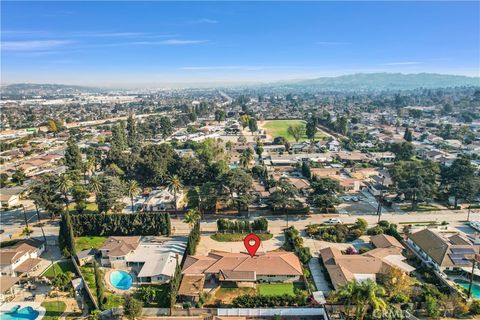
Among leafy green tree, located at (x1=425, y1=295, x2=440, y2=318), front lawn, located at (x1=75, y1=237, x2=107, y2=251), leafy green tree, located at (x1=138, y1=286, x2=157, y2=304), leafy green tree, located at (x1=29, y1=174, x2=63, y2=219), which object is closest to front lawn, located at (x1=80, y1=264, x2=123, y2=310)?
leafy green tree, located at (x1=138, y1=286, x2=157, y2=304)

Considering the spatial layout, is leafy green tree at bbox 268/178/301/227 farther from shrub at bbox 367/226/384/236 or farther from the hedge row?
shrub at bbox 367/226/384/236

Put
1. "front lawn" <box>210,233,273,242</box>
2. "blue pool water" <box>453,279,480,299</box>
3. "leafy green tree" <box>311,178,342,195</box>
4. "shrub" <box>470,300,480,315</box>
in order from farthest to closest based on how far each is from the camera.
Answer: "leafy green tree" <box>311,178,342,195</box>
"front lawn" <box>210,233,273,242</box>
"blue pool water" <box>453,279,480,299</box>
"shrub" <box>470,300,480,315</box>

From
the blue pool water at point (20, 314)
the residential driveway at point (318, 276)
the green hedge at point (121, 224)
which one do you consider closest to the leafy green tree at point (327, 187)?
the residential driveway at point (318, 276)

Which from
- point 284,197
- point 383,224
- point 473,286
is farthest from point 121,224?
point 473,286

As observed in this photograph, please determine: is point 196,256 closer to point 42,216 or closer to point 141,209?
point 141,209

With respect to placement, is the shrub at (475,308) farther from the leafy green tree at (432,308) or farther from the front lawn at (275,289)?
the front lawn at (275,289)

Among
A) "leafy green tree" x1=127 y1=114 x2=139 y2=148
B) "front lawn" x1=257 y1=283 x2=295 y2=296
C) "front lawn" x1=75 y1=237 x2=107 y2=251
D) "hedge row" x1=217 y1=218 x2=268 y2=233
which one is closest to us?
"front lawn" x1=257 y1=283 x2=295 y2=296
